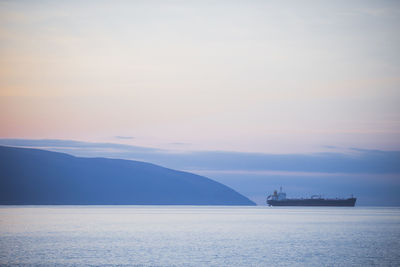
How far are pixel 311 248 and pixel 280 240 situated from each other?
1099cm

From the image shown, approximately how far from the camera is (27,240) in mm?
63594

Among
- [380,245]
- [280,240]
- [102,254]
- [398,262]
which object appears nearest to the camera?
[398,262]

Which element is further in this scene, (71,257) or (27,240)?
(27,240)

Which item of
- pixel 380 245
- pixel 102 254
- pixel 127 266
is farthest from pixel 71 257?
pixel 380 245

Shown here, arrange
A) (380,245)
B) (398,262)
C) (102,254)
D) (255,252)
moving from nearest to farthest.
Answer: (398,262), (102,254), (255,252), (380,245)

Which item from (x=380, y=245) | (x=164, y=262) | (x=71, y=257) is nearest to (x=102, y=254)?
(x=71, y=257)

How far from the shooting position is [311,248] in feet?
187

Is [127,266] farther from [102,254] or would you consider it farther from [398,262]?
[398,262]

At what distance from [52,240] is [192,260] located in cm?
2491

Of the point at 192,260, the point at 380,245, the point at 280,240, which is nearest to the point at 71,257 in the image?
the point at 192,260

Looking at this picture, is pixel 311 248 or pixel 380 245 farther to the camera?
pixel 380 245

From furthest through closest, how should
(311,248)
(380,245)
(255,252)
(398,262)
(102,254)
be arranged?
(380,245), (311,248), (255,252), (102,254), (398,262)

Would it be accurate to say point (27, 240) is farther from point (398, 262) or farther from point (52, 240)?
point (398, 262)

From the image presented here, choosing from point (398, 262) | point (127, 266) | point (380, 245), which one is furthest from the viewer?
point (380, 245)
